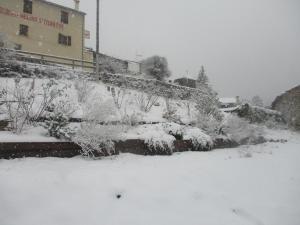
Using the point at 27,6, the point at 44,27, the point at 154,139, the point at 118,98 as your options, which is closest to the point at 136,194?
the point at 154,139


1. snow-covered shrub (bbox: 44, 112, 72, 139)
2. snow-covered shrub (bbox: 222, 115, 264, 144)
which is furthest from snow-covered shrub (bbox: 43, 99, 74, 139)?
snow-covered shrub (bbox: 222, 115, 264, 144)

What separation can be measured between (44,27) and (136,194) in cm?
Result: 2470

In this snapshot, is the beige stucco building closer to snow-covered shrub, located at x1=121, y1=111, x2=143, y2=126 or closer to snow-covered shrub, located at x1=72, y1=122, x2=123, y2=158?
snow-covered shrub, located at x1=121, y1=111, x2=143, y2=126

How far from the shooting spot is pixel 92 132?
714 cm

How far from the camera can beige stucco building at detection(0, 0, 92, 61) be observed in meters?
23.3

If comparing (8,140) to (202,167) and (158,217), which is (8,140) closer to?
(158,217)

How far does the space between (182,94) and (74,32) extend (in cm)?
1361

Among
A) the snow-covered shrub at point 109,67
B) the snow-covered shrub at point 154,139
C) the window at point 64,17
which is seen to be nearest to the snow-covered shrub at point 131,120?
the snow-covered shrub at point 154,139

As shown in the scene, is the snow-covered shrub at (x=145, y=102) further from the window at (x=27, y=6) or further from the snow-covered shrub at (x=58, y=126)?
the window at (x=27, y=6)

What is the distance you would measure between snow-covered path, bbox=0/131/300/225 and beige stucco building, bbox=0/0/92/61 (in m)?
20.9

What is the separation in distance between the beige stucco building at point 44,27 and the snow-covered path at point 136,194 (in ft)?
68.4

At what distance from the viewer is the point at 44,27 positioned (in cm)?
2517

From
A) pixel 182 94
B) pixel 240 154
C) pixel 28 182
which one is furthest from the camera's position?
pixel 182 94

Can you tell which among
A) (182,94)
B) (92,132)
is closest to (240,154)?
(92,132)
